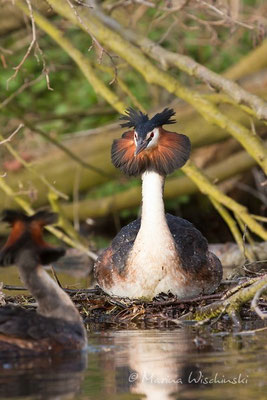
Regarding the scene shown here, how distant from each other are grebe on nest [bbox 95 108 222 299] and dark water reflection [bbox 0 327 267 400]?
171 centimetres

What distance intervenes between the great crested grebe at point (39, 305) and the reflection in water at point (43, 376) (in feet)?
0.47

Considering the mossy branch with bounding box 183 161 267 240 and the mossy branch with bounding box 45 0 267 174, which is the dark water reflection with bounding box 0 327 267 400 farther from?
the mossy branch with bounding box 45 0 267 174

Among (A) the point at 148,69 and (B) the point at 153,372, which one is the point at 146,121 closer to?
(A) the point at 148,69

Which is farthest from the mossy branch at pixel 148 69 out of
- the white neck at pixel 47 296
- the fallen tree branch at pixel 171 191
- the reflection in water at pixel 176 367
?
the fallen tree branch at pixel 171 191

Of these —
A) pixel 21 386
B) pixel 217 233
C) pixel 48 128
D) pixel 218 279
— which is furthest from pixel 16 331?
pixel 48 128

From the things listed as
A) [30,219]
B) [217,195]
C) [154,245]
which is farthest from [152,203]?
[30,219]

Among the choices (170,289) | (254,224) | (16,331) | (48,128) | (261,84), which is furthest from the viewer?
(48,128)

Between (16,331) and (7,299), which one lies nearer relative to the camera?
(16,331)

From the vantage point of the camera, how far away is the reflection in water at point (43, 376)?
5.23 m

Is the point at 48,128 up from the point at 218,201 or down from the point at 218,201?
up

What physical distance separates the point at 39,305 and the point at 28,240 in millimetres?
443

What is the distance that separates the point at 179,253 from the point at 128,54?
2149 millimetres

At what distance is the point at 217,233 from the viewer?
15.5 metres

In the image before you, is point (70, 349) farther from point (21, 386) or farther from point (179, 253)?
point (179, 253)
